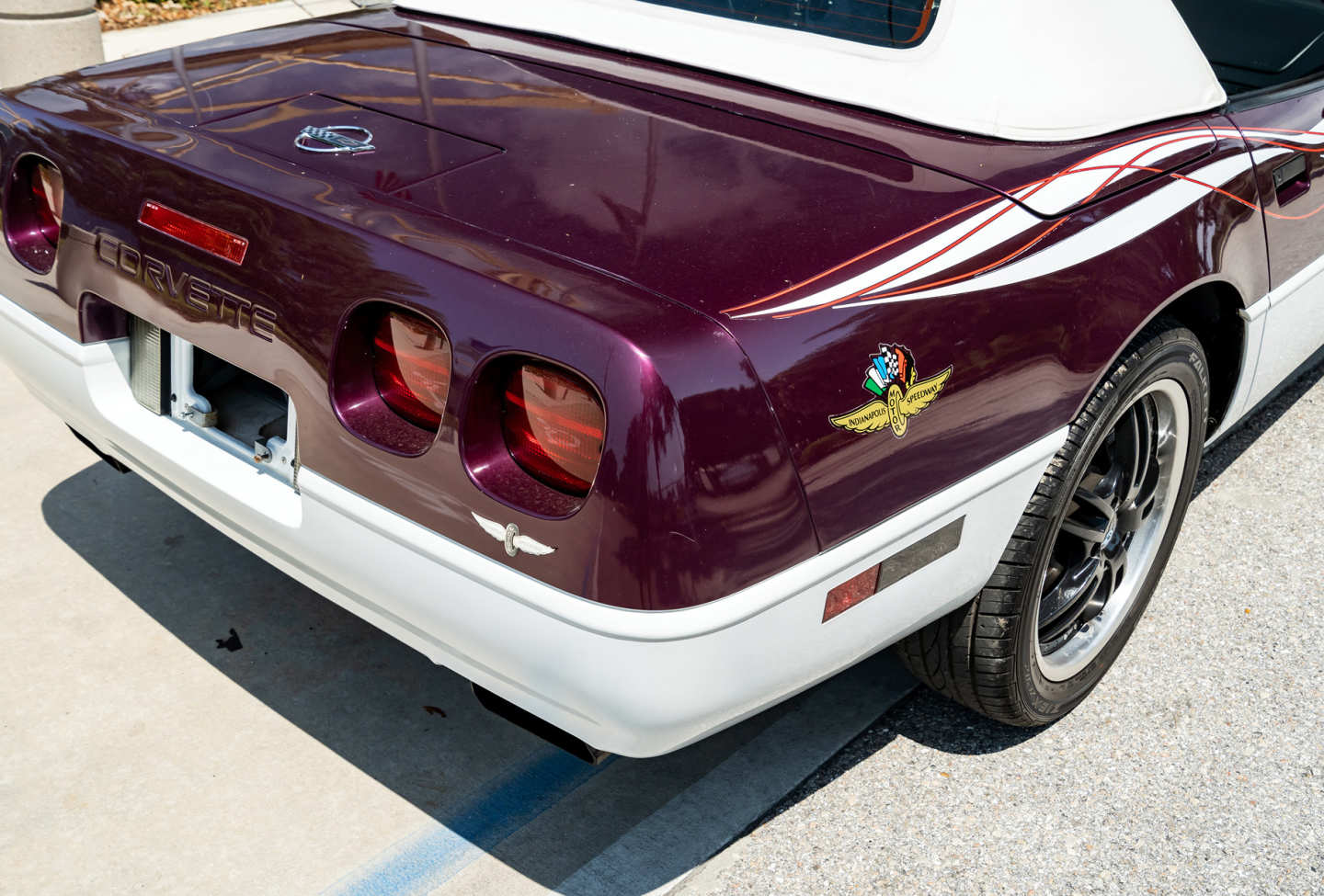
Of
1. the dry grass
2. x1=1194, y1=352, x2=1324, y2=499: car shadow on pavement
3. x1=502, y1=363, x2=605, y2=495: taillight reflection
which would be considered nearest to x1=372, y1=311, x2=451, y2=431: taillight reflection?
x1=502, y1=363, x2=605, y2=495: taillight reflection

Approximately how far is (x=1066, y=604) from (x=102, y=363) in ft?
6.68

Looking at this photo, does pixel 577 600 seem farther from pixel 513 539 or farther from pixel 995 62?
pixel 995 62

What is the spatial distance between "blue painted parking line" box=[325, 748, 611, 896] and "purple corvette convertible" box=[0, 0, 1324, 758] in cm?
47

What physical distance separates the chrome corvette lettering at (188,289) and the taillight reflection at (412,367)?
7.5 inches

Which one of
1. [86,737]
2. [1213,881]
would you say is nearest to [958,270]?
[1213,881]

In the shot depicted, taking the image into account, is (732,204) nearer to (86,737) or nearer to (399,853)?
(399,853)

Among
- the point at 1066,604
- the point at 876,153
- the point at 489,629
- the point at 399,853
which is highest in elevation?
the point at 876,153

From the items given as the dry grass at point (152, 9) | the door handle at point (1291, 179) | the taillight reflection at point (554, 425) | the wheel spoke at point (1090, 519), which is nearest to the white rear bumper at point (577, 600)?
the taillight reflection at point (554, 425)

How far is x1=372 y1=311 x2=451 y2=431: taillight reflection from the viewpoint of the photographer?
1.95m

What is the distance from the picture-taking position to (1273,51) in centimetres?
360

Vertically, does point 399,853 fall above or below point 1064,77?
below

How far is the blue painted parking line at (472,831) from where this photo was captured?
2.37 meters

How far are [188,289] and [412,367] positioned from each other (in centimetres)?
46

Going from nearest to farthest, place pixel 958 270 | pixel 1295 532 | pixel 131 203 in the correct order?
pixel 958 270 < pixel 131 203 < pixel 1295 532
